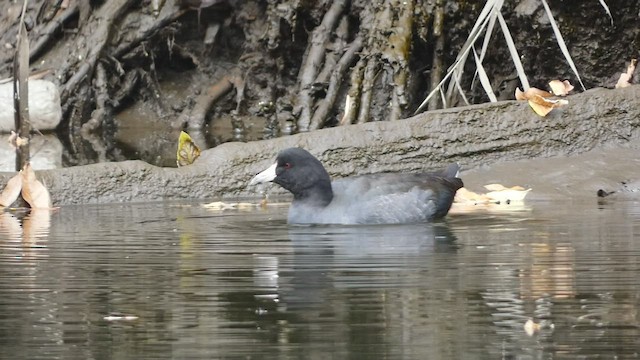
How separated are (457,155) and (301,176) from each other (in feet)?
7.08

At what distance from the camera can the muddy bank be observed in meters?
9.97

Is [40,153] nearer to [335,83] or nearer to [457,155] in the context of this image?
[335,83]

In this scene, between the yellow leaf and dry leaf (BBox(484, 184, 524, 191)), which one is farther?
the yellow leaf

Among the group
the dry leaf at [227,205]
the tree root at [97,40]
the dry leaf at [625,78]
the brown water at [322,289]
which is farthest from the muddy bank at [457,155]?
the tree root at [97,40]

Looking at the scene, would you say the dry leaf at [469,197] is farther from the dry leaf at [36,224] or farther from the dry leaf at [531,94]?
the dry leaf at [36,224]

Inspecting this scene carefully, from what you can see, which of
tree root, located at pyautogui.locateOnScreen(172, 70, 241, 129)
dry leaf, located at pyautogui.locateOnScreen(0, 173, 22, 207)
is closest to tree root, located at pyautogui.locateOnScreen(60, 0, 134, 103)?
tree root, located at pyautogui.locateOnScreen(172, 70, 241, 129)

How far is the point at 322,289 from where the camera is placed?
605 centimetres

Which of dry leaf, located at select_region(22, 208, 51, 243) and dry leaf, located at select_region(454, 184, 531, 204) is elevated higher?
dry leaf, located at select_region(454, 184, 531, 204)

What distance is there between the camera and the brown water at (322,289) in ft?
16.5

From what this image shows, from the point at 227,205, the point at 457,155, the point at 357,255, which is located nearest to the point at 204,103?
the point at 457,155

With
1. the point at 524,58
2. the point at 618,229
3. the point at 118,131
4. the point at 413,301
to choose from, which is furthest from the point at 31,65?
the point at 413,301

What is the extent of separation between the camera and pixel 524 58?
1388 cm

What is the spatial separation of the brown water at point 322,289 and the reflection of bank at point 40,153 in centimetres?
347

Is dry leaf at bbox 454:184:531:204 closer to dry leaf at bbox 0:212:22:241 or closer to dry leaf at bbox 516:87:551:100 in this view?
dry leaf at bbox 516:87:551:100
